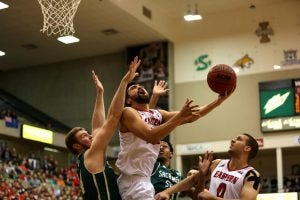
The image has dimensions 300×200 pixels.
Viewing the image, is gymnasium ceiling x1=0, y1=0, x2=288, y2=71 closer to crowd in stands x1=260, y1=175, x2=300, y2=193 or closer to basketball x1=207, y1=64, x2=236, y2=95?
crowd in stands x1=260, y1=175, x2=300, y2=193

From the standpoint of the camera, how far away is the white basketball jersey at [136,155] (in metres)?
5.04

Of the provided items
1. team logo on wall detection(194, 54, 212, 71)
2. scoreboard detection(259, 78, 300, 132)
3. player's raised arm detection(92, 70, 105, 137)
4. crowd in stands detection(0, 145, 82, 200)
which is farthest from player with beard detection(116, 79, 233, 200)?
team logo on wall detection(194, 54, 212, 71)

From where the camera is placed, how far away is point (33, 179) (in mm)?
16562

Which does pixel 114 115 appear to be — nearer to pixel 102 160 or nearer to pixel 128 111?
pixel 128 111

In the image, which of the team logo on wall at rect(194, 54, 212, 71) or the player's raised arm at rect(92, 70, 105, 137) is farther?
the team logo on wall at rect(194, 54, 212, 71)

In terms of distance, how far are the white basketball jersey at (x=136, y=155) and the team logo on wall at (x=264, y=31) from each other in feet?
53.0

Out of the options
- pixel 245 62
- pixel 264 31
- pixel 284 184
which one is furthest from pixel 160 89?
pixel 284 184

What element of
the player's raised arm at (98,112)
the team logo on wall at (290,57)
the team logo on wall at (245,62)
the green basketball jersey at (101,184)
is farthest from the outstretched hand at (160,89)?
the team logo on wall at (245,62)

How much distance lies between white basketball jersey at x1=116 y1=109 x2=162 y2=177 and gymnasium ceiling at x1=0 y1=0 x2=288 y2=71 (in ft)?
42.0

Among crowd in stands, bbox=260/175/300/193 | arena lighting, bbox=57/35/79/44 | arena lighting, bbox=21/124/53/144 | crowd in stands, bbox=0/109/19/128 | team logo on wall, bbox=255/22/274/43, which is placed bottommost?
crowd in stands, bbox=260/175/300/193

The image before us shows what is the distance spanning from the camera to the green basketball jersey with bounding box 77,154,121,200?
5.09 m

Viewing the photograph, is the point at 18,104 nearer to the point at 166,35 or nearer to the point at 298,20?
the point at 166,35

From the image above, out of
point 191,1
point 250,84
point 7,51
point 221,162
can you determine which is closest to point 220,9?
point 191,1

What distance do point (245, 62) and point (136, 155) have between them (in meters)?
16.2
